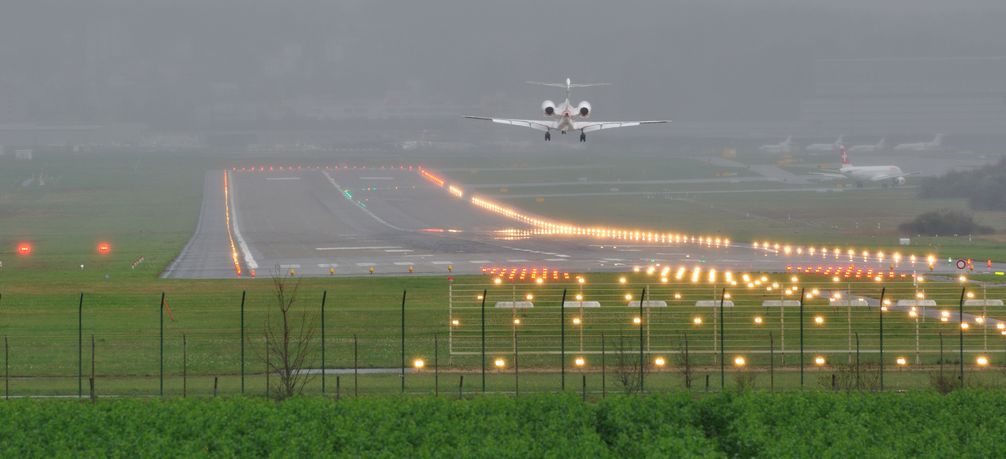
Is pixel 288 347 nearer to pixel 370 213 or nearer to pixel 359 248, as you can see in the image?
pixel 359 248

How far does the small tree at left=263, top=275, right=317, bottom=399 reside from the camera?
43.5 m

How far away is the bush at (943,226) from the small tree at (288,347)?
58324 mm

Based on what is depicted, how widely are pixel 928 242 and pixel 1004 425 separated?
7831 centimetres

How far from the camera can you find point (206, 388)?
4875 centimetres

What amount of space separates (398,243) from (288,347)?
57645 millimetres

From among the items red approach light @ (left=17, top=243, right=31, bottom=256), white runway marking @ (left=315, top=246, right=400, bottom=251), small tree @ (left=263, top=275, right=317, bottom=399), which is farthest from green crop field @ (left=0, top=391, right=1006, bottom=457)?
red approach light @ (left=17, top=243, right=31, bottom=256)

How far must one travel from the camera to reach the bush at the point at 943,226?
118250 mm

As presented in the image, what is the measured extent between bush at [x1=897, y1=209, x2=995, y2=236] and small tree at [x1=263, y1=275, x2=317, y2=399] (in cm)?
5832

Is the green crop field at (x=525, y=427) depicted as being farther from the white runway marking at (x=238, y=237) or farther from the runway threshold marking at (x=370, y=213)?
the runway threshold marking at (x=370, y=213)

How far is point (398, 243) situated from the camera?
10894 cm

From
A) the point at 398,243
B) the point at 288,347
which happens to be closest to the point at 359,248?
the point at 398,243

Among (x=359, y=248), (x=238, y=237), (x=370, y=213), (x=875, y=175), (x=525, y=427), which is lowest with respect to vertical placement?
(x=525, y=427)

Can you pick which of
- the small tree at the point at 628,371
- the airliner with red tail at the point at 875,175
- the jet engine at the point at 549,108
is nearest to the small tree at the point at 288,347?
the small tree at the point at 628,371

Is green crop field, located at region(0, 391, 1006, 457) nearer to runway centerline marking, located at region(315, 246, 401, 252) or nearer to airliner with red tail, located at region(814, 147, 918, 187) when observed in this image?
runway centerline marking, located at region(315, 246, 401, 252)
